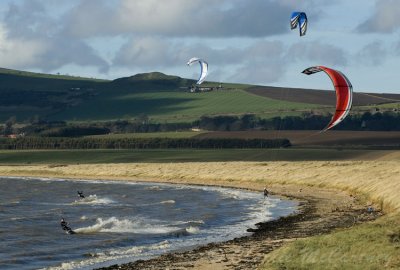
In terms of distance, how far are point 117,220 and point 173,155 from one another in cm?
5382

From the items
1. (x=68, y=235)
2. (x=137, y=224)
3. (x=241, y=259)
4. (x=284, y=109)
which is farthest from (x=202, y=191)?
(x=284, y=109)

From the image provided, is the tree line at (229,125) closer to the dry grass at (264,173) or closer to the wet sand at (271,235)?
the dry grass at (264,173)

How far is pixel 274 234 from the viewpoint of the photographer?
38.3 m

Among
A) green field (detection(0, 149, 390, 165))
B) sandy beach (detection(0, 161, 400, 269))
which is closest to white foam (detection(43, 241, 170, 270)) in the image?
sandy beach (detection(0, 161, 400, 269))

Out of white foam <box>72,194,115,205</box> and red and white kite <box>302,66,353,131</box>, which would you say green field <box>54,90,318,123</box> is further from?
red and white kite <box>302,66,353,131</box>

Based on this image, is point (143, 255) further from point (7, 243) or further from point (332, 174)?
point (332, 174)

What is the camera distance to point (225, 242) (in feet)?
121

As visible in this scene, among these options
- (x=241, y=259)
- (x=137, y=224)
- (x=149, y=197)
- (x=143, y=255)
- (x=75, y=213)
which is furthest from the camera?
(x=149, y=197)

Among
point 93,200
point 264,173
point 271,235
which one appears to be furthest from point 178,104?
point 271,235

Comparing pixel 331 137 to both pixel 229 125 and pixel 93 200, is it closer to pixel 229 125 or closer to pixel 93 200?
pixel 229 125

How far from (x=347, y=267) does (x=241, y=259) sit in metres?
5.87

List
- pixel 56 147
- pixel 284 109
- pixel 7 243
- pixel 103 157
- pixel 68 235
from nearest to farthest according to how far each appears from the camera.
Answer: pixel 7 243 → pixel 68 235 → pixel 103 157 → pixel 56 147 → pixel 284 109

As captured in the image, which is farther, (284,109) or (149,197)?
(284,109)

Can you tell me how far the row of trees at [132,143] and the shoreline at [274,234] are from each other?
48120 millimetres
